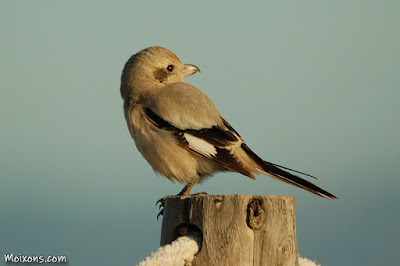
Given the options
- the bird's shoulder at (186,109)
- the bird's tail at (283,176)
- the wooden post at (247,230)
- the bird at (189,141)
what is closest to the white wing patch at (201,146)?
the bird at (189,141)

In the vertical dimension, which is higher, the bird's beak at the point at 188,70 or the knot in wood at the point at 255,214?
the bird's beak at the point at 188,70

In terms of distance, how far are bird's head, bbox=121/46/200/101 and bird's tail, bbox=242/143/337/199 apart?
60.7 inches

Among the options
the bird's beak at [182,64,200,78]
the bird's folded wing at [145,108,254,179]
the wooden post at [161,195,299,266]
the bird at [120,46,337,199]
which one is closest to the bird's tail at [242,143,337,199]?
the bird at [120,46,337,199]

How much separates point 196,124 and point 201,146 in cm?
28

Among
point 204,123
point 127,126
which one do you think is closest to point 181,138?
point 204,123

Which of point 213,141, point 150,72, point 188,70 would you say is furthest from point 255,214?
point 188,70

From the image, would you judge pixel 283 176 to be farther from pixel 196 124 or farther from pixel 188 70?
pixel 188 70

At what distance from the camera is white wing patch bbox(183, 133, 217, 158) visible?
5.92 meters

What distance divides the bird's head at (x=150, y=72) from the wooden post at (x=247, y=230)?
325 centimetres

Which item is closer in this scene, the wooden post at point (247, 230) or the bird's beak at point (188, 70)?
the wooden post at point (247, 230)

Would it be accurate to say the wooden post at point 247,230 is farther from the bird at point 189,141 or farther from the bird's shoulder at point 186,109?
the bird's shoulder at point 186,109

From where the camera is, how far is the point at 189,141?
6.07m

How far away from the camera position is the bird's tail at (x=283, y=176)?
554cm

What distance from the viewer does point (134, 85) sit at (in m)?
6.90
